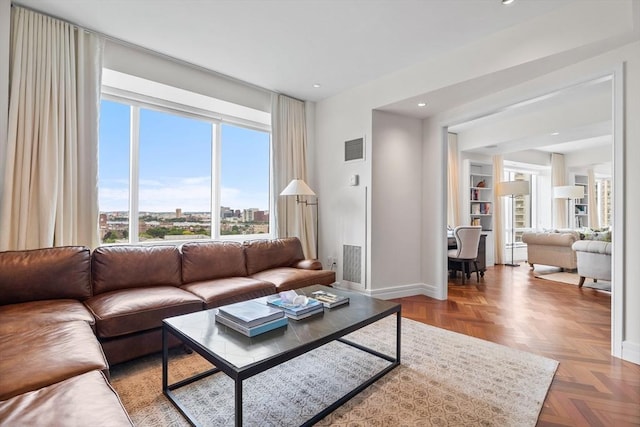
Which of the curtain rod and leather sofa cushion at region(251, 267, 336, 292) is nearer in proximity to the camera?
the curtain rod

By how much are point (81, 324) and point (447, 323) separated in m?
2.98

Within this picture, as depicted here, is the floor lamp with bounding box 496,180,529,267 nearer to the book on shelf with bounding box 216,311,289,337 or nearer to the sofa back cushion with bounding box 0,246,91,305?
the book on shelf with bounding box 216,311,289,337

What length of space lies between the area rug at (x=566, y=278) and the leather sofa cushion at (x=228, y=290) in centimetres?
476

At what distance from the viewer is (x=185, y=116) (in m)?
3.78

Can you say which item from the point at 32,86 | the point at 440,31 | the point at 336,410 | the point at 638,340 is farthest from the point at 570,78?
the point at 32,86

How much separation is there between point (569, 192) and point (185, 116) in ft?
27.2

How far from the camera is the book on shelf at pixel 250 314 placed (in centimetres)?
164

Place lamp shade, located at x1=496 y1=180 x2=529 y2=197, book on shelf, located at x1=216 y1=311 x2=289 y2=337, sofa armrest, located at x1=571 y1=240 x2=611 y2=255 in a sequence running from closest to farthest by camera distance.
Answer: book on shelf, located at x1=216 y1=311 x2=289 y2=337 < sofa armrest, located at x1=571 y1=240 x2=611 y2=255 < lamp shade, located at x1=496 y1=180 x2=529 y2=197

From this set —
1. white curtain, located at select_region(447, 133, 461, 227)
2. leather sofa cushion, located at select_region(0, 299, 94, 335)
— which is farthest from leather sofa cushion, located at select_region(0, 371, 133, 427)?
white curtain, located at select_region(447, 133, 461, 227)

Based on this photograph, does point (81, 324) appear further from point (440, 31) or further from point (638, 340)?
point (638, 340)

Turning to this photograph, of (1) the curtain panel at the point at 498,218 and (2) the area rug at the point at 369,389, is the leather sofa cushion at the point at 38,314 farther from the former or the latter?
(1) the curtain panel at the point at 498,218

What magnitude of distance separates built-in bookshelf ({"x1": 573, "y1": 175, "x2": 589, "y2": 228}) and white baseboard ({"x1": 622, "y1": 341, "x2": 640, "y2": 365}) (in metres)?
7.33

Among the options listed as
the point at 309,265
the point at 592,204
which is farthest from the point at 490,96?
A: the point at 592,204

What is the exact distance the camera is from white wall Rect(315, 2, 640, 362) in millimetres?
2291
